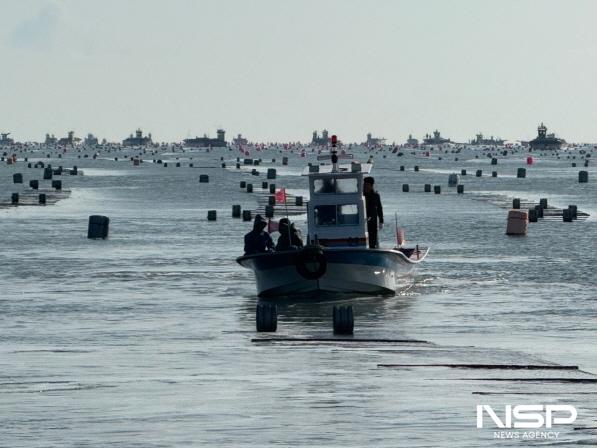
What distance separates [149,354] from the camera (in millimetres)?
28750

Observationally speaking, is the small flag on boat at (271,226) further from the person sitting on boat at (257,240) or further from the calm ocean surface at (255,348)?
the person sitting on boat at (257,240)

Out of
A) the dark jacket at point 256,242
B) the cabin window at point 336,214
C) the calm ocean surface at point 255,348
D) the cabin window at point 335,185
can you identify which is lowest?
the calm ocean surface at point 255,348

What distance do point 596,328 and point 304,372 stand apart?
33.6 ft

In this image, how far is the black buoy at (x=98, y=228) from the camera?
220 feet

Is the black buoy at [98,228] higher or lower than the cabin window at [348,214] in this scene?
lower

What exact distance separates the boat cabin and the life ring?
135 cm

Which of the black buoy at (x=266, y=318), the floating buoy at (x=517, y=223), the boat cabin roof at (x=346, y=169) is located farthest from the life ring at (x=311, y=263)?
the floating buoy at (x=517, y=223)

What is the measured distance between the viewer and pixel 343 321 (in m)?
32.2

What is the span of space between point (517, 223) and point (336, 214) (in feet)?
96.7

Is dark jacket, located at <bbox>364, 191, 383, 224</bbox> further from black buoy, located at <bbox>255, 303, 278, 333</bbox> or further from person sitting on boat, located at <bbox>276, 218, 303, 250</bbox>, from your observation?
black buoy, located at <bbox>255, 303, 278, 333</bbox>

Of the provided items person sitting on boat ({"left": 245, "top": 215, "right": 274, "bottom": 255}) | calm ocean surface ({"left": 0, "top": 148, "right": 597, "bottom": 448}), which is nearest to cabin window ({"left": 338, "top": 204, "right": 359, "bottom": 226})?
person sitting on boat ({"left": 245, "top": 215, "right": 274, "bottom": 255})

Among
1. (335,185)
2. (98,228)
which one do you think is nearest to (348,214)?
(335,185)

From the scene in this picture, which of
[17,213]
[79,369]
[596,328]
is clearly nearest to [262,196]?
[17,213]

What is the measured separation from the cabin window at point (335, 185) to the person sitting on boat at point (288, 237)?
48.8 inches
